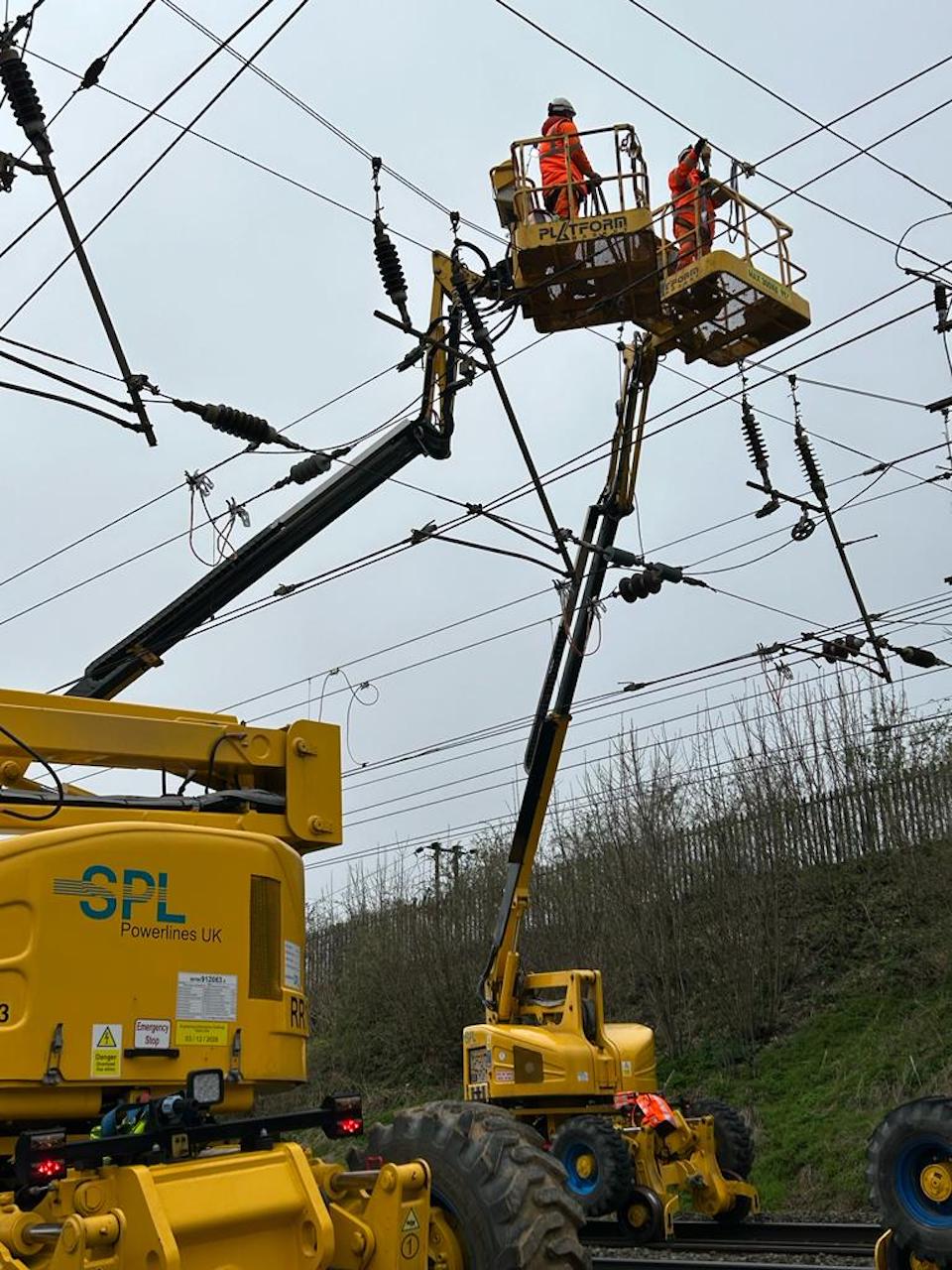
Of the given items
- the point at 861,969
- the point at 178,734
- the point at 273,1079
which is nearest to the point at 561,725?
the point at 861,969

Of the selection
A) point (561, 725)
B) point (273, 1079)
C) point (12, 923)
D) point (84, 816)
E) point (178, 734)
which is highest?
point (561, 725)

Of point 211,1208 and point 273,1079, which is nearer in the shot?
point 211,1208

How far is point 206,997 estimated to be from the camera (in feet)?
20.3

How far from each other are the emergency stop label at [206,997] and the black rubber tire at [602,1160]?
8.14 meters

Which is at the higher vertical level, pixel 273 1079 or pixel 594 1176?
pixel 273 1079

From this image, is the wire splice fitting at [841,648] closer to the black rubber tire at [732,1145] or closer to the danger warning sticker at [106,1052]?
the black rubber tire at [732,1145]

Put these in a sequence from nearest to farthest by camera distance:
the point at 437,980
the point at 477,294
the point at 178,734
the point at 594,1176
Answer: the point at 178,734 < the point at 477,294 < the point at 594,1176 < the point at 437,980

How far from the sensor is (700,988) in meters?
21.9

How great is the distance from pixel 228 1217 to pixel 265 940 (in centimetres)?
142

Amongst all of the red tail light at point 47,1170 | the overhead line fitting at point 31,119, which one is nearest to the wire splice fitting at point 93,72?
the overhead line fitting at point 31,119

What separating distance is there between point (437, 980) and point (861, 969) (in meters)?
9.64

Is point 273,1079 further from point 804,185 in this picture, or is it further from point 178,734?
point 804,185

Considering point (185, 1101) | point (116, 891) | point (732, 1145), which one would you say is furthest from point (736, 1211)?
point (116, 891)

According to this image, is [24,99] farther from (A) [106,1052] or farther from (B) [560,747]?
(B) [560,747]
